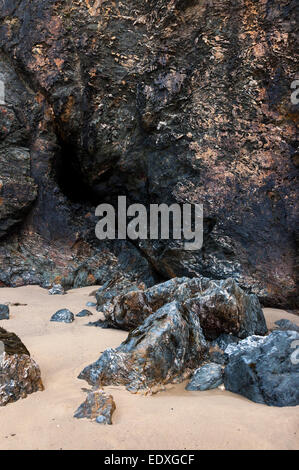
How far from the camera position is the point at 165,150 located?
6.42m

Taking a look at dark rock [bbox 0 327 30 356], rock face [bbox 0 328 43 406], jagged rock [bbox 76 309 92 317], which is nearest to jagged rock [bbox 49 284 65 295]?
jagged rock [bbox 76 309 92 317]

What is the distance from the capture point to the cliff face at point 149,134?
5445 mm

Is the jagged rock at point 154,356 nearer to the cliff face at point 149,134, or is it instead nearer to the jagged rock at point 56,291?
the cliff face at point 149,134

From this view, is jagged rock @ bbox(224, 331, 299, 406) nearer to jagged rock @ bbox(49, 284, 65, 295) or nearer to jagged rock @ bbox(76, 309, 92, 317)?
jagged rock @ bbox(76, 309, 92, 317)

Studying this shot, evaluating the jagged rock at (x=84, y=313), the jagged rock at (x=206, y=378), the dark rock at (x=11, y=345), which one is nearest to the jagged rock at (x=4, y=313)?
the jagged rock at (x=84, y=313)

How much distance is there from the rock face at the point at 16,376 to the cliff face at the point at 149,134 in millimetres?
3611

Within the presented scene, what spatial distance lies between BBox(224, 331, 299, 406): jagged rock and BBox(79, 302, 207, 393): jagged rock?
→ 40cm

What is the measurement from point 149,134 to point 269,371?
517 centimetres

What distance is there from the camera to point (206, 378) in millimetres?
2635

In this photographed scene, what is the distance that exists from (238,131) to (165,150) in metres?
1.33

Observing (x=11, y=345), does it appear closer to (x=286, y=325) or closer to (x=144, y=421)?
(x=144, y=421)

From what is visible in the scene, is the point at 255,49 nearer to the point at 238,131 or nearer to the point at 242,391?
the point at 238,131

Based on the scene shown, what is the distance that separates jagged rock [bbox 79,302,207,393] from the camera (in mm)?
2559

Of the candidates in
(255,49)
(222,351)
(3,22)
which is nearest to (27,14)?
(3,22)
